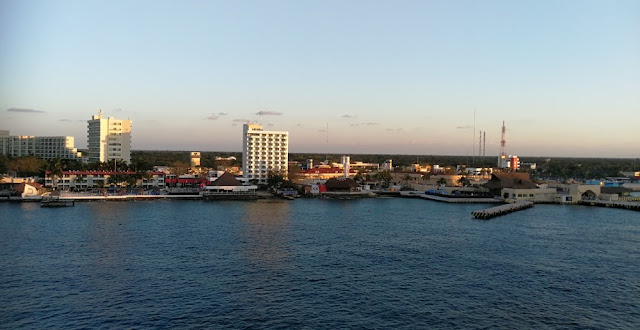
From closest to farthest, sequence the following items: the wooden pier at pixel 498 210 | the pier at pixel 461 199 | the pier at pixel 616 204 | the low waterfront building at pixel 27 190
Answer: the wooden pier at pixel 498 210 → the pier at pixel 616 204 → the low waterfront building at pixel 27 190 → the pier at pixel 461 199

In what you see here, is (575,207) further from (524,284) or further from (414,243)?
(524,284)

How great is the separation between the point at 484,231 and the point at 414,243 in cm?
970

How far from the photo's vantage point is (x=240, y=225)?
46.6m

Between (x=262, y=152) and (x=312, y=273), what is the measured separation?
2590 inches

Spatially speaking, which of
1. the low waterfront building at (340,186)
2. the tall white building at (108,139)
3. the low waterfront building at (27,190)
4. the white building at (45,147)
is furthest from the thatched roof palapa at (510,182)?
the white building at (45,147)

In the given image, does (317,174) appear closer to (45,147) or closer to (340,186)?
(340,186)

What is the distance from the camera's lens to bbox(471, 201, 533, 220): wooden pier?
54747 mm

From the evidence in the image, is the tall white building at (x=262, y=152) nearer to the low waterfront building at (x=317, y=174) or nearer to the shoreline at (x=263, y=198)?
the low waterfront building at (x=317, y=174)

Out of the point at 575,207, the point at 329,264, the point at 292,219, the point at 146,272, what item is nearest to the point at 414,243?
the point at 329,264

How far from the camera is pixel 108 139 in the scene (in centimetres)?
10744

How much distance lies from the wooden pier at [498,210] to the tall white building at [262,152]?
41475mm

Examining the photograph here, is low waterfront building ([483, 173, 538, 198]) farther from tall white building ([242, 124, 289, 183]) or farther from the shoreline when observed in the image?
tall white building ([242, 124, 289, 183])

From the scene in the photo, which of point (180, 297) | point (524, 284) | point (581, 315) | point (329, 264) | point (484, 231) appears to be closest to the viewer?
point (581, 315)

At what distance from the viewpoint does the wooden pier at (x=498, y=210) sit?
180ft
